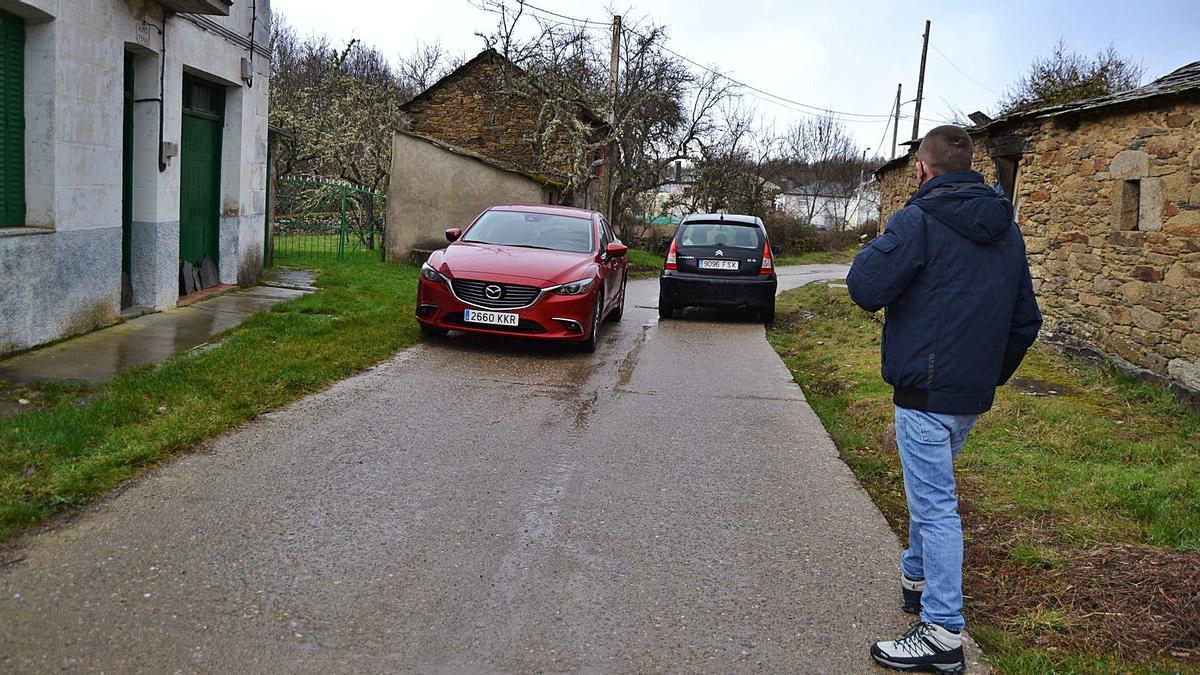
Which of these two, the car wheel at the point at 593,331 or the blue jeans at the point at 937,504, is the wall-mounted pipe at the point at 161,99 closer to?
the car wheel at the point at 593,331

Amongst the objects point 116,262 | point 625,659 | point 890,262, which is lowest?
point 625,659

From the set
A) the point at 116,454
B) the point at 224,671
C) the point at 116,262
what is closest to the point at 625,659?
the point at 224,671

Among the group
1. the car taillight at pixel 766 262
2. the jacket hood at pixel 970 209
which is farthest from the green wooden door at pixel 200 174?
the jacket hood at pixel 970 209

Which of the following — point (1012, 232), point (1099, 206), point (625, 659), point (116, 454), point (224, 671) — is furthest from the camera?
point (1099, 206)

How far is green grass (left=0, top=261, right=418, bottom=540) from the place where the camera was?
4.85 metres

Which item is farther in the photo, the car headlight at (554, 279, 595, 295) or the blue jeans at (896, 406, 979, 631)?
the car headlight at (554, 279, 595, 295)

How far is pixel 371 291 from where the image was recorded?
1370 centimetres

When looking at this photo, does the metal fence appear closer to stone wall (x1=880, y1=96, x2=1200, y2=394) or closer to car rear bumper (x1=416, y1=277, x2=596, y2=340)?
car rear bumper (x1=416, y1=277, x2=596, y2=340)

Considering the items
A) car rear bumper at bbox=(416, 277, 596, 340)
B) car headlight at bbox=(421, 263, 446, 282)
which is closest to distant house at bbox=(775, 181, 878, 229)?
car rear bumper at bbox=(416, 277, 596, 340)

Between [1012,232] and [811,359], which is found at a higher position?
[1012,232]

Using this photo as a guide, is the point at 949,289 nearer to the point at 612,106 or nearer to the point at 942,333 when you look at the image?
the point at 942,333

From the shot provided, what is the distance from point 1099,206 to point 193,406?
8.76 meters

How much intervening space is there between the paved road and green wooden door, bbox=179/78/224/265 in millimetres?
5843

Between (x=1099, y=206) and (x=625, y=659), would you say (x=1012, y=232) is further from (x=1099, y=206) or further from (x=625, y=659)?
(x=1099, y=206)
